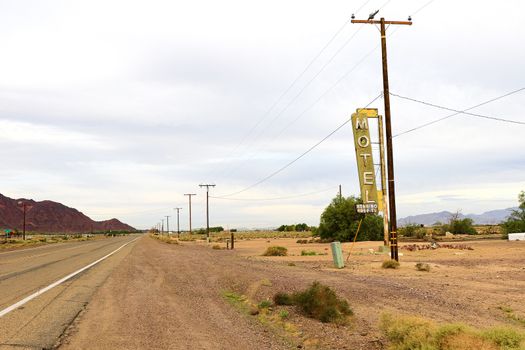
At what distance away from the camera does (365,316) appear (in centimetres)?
1060

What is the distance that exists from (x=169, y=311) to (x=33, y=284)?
7.26 m

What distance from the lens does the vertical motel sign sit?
26.3 metres

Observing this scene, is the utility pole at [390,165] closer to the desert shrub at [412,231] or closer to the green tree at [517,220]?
the green tree at [517,220]

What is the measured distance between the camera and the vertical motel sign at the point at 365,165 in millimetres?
26328

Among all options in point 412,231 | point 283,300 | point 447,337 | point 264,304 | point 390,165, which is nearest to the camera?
point 447,337

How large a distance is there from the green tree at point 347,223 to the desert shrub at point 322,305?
169 feet

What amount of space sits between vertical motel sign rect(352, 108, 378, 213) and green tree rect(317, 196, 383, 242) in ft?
119

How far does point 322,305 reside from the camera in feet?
35.6

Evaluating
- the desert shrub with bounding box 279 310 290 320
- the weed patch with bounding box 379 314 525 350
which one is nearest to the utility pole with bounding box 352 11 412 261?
the desert shrub with bounding box 279 310 290 320

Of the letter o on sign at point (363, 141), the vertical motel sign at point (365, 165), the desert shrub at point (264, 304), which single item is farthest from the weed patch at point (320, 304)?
the letter o on sign at point (363, 141)

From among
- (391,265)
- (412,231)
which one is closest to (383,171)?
(391,265)

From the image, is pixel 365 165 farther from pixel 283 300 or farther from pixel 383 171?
pixel 283 300

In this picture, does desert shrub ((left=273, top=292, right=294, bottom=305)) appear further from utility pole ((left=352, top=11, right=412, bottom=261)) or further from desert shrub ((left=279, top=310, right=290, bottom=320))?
utility pole ((left=352, top=11, right=412, bottom=261))

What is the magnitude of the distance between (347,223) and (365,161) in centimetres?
3911
